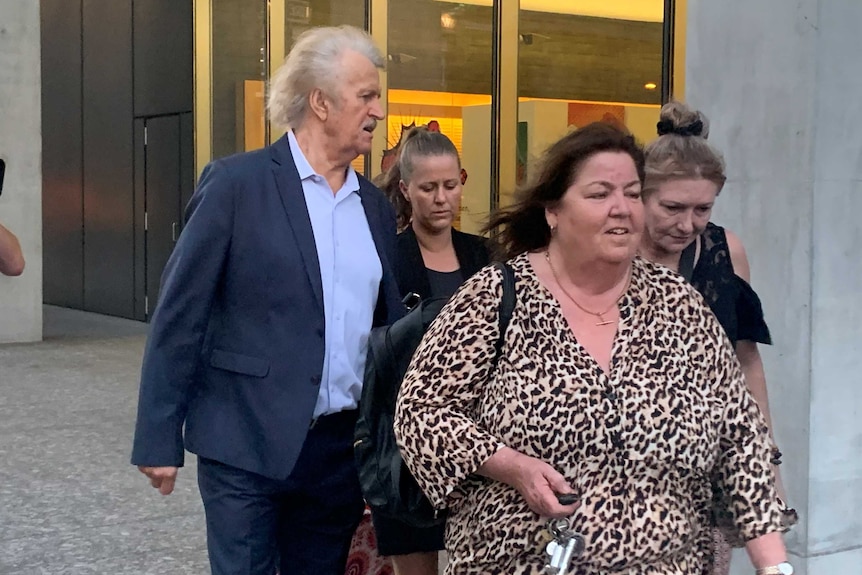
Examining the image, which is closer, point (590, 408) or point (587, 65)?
point (590, 408)

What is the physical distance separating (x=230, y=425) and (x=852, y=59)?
315cm

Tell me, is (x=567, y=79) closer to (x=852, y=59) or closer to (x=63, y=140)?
(x=852, y=59)

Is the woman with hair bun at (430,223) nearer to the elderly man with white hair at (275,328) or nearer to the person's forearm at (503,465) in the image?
the elderly man with white hair at (275,328)

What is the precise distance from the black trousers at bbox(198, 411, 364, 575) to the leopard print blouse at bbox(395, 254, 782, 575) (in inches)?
24.6

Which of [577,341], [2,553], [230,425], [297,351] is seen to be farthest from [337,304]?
[2,553]

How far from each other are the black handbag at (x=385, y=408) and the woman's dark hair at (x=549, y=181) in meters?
0.27

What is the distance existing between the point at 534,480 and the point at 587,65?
754 centimetres

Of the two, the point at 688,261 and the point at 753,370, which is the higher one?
the point at 688,261

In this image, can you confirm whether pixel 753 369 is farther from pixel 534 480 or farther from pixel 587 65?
pixel 587 65

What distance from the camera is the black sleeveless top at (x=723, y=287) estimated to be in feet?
11.6

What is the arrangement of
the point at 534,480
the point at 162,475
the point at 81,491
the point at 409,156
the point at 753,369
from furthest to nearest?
1. the point at 81,491
2. the point at 409,156
3. the point at 753,369
4. the point at 162,475
5. the point at 534,480

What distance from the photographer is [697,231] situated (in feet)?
11.3

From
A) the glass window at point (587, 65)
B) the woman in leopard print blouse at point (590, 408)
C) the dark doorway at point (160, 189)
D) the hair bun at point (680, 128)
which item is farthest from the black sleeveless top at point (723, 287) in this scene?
the dark doorway at point (160, 189)

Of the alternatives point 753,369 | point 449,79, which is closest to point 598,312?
point 753,369
